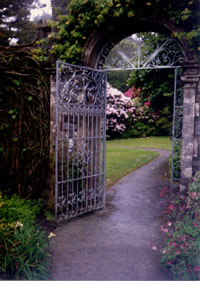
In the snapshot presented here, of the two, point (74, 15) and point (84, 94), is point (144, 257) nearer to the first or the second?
point (84, 94)

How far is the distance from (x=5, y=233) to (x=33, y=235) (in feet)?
1.06

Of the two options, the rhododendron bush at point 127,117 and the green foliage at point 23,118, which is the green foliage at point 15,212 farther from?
the rhododendron bush at point 127,117

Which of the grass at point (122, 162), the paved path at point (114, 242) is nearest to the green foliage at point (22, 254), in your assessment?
the paved path at point (114, 242)

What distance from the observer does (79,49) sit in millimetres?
5133

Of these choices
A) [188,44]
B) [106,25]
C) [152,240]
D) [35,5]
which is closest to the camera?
[152,240]

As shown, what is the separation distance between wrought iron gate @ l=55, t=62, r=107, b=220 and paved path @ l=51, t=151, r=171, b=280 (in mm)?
314

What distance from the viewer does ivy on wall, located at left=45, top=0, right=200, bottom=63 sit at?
14.9 feet

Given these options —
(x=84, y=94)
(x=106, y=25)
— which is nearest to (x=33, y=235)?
(x=84, y=94)

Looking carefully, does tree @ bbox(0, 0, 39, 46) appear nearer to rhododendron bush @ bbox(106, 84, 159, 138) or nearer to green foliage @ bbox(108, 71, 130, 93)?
rhododendron bush @ bbox(106, 84, 159, 138)

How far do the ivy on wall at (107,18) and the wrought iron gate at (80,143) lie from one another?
432mm

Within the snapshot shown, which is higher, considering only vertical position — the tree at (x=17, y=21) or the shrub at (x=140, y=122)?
the tree at (x=17, y=21)

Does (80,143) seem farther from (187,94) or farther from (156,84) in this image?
(156,84)

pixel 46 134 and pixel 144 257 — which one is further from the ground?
pixel 46 134

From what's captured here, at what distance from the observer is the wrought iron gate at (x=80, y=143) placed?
491 cm
